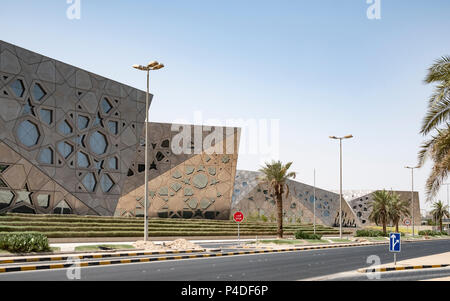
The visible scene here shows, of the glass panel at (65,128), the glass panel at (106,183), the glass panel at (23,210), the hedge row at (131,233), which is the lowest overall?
the hedge row at (131,233)

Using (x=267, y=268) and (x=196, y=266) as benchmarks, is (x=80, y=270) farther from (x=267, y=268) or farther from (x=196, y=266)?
(x=267, y=268)

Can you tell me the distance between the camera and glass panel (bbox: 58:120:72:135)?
46.7 meters

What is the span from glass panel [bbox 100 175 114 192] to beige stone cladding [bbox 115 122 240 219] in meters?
6.60

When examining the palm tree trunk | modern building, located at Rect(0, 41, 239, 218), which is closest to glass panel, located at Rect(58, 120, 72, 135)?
modern building, located at Rect(0, 41, 239, 218)

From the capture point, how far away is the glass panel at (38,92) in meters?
44.7

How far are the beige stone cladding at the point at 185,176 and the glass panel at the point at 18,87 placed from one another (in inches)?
651

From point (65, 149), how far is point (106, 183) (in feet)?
18.0

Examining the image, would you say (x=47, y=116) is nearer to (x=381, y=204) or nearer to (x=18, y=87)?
(x=18, y=87)

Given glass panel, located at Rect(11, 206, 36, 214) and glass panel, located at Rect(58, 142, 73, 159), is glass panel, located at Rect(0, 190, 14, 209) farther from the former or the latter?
glass panel, located at Rect(58, 142, 73, 159)

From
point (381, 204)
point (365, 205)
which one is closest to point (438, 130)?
point (381, 204)

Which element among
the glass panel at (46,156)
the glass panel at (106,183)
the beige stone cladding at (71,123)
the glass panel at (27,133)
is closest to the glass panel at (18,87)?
the beige stone cladding at (71,123)

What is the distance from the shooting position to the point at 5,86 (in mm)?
42406

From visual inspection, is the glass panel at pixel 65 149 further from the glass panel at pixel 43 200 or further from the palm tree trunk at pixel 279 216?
the palm tree trunk at pixel 279 216
